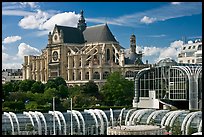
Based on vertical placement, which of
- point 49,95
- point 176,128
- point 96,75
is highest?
point 96,75

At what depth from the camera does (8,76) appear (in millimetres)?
A: 63781

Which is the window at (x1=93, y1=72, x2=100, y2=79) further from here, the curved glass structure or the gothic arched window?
the curved glass structure

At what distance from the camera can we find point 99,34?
49.1 meters

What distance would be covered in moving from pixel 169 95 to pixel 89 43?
92.5 feet

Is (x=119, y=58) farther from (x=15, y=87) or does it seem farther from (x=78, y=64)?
(x=15, y=87)

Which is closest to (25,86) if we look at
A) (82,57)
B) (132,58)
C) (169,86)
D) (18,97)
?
(18,97)

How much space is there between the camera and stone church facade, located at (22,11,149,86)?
4494cm

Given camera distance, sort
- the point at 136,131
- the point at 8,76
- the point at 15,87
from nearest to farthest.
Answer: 1. the point at 136,131
2. the point at 15,87
3. the point at 8,76

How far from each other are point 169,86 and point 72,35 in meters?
29.6

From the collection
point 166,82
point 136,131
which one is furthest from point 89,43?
point 136,131

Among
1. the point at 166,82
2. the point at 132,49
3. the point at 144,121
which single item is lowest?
the point at 144,121

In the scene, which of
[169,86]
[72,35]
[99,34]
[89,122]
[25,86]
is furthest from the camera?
[72,35]

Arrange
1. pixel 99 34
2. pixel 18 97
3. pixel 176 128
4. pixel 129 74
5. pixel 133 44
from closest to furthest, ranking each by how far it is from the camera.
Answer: pixel 176 128 < pixel 18 97 < pixel 129 74 < pixel 133 44 < pixel 99 34

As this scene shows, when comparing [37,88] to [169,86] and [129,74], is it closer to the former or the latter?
[129,74]
